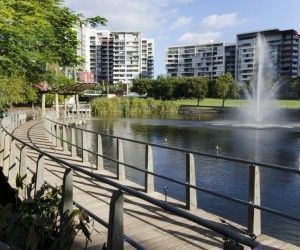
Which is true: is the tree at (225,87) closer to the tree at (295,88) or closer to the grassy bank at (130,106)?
the grassy bank at (130,106)

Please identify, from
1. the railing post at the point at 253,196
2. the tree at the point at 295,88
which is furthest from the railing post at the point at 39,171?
the tree at the point at 295,88

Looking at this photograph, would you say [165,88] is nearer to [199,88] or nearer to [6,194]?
[199,88]

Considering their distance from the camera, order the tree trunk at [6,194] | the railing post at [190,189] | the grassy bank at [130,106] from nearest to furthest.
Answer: the tree trunk at [6,194], the railing post at [190,189], the grassy bank at [130,106]

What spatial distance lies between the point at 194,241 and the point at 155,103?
10904cm

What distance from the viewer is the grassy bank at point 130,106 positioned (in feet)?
334

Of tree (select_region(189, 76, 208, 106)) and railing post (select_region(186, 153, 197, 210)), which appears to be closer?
railing post (select_region(186, 153, 197, 210))

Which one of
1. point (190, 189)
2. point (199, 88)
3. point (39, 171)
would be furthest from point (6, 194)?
point (199, 88)

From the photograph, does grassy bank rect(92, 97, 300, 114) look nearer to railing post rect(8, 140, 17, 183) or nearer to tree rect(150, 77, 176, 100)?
tree rect(150, 77, 176, 100)

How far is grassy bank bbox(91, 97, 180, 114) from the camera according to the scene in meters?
Answer: 102

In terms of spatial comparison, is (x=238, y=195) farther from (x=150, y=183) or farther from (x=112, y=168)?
(x=150, y=183)

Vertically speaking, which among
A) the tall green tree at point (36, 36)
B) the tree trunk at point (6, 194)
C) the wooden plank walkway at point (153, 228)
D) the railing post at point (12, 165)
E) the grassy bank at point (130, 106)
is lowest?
the grassy bank at point (130, 106)

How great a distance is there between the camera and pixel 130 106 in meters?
110

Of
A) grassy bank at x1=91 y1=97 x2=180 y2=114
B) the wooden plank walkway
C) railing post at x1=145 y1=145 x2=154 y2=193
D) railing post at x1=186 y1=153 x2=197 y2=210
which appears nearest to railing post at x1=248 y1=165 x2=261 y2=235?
the wooden plank walkway

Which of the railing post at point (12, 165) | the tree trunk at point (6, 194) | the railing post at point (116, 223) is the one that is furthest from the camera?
the railing post at point (12, 165)
